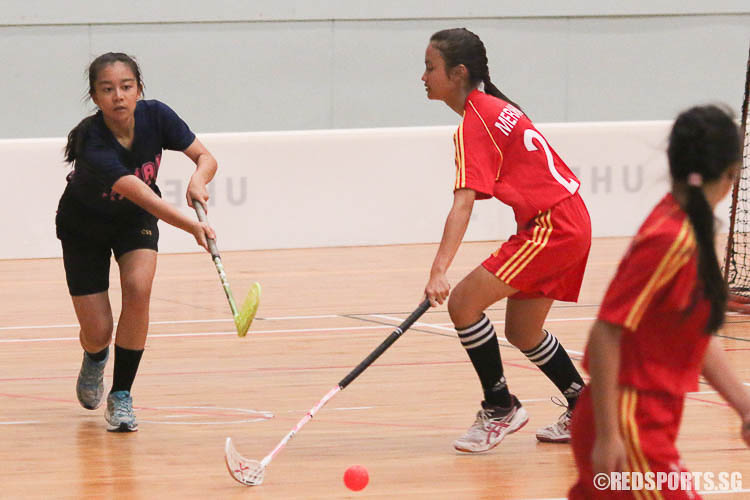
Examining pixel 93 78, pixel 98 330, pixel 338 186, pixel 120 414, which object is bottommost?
pixel 338 186

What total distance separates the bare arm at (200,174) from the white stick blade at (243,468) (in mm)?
1008

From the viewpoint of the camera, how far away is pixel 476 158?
3.97 m

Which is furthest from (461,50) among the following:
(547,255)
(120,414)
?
(120,414)

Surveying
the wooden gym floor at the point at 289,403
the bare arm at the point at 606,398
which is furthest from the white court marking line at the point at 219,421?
the bare arm at the point at 606,398

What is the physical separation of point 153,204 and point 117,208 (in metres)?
0.36

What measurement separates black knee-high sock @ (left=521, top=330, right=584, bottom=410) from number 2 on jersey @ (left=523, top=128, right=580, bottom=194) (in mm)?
494

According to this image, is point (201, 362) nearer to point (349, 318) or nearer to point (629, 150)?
point (349, 318)

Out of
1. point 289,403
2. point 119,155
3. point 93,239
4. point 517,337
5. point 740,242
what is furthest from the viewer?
point 740,242

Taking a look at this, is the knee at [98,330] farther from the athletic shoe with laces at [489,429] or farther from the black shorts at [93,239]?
the athletic shoe with laces at [489,429]

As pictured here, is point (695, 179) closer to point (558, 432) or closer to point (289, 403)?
point (558, 432)

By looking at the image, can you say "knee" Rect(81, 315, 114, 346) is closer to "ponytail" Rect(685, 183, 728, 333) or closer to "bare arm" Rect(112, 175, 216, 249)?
"bare arm" Rect(112, 175, 216, 249)

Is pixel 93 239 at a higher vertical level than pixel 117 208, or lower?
lower

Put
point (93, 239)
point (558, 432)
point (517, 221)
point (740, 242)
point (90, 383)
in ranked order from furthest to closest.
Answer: point (740, 242) < point (90, 383) < point (93, 239) < point (558, 432) < point (517, 221)

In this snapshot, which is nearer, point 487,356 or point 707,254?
point 707,254
